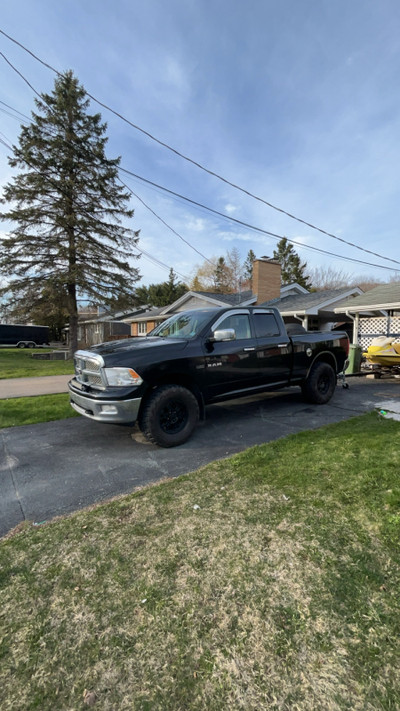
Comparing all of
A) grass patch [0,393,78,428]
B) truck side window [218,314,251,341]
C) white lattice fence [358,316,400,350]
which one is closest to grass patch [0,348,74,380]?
grass patch [0,393,78,428]

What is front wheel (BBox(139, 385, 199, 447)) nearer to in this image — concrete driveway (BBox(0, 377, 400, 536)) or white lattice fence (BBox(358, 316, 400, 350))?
concrete driveway (BBox(0, 377, 400, 536))

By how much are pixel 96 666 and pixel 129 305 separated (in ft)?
67.6

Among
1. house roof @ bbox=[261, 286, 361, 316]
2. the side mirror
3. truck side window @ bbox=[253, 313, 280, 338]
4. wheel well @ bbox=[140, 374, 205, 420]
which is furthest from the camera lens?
→ house roof @ bbox=[261, 286, 361, 316]

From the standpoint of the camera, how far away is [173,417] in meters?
4.36

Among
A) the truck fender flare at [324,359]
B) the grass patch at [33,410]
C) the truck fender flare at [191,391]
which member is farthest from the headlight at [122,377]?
the truck fender flare at [324,359]

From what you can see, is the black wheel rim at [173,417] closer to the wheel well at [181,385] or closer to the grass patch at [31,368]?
the wheel well at [181,385]

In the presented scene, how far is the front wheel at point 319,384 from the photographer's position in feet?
20.6

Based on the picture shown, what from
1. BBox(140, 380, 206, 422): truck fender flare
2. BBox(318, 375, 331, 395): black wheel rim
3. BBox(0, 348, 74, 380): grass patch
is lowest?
A: BBox(0, 348, 74, 380): grass patch

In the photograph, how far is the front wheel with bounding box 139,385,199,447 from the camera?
13.4ft

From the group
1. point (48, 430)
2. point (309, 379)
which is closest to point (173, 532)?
point (48, 430)

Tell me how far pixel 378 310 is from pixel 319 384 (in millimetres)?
8838

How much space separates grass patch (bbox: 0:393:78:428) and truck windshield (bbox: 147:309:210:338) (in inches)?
97.8

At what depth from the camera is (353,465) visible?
3.47 m

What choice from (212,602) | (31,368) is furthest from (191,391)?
(31,368)
